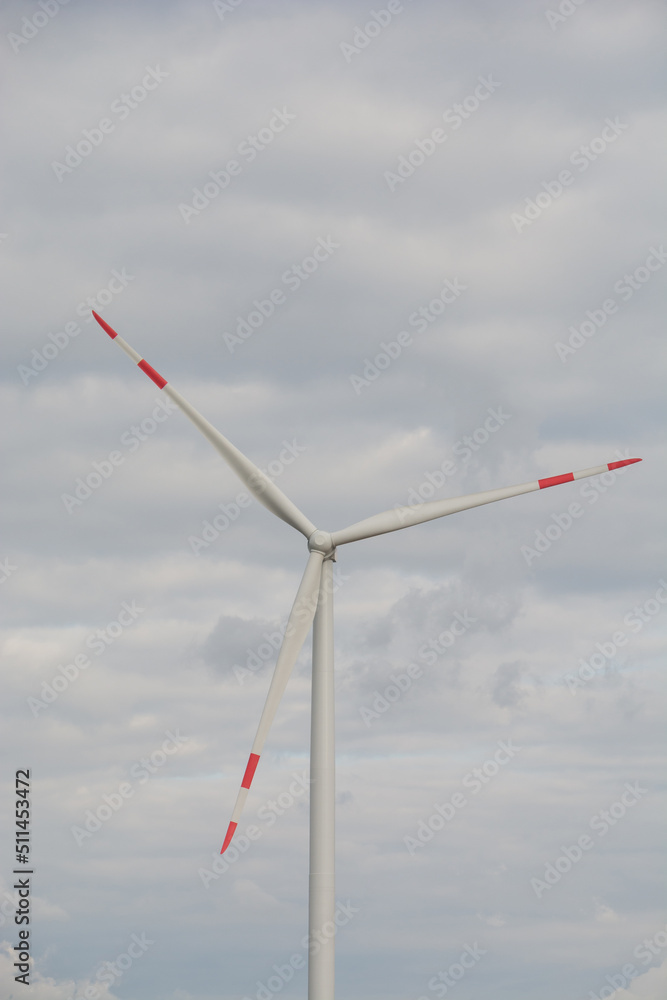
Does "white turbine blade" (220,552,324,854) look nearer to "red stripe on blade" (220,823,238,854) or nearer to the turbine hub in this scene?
the turbine hub

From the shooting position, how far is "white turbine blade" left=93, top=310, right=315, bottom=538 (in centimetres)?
4844

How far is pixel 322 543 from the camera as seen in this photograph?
47.0m

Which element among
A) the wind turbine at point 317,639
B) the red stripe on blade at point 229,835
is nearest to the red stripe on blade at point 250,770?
the wind turbine at point 317,639

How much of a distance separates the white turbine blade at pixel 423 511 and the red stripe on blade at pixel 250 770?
8518 mm

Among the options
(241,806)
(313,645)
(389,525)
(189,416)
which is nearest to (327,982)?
(241,806)

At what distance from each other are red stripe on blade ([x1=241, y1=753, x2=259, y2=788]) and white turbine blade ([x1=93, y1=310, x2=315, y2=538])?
865 centimetres

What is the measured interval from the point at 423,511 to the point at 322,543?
15.5 ft

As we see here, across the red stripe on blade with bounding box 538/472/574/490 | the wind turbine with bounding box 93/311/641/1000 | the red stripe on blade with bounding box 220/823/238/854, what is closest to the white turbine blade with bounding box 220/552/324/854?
the wind turbine with bounding box 93/311/641/1000

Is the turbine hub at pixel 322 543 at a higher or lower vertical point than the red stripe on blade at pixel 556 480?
lower

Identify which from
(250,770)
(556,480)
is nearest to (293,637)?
(250,770)

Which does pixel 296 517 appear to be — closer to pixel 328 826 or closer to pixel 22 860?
pixel 328 826

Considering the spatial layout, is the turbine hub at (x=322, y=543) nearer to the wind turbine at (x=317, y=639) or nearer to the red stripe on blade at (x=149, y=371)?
the wind turbine at (x=317, y=639)

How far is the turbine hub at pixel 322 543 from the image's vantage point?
154 feet

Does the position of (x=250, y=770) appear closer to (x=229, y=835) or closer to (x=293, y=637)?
(x=229, y=835)
